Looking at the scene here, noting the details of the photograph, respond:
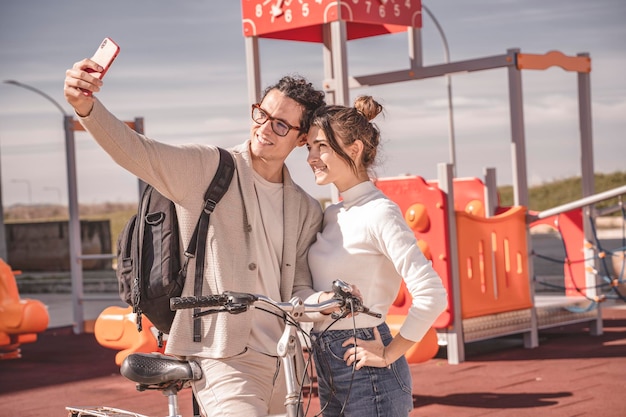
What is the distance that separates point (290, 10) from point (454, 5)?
3442 cm

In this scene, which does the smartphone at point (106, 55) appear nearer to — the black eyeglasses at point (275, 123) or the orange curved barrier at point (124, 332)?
the black eyeglasses at point (275, 123)

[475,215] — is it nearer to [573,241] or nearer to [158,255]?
[573,241]

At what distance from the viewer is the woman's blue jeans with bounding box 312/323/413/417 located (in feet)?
11.5

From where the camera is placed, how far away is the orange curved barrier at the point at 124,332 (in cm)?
802

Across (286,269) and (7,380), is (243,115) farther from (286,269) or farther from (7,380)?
(286,269)

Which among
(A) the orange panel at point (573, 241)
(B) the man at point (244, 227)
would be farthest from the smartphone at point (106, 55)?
(A) the orange panel at point (573, 241)

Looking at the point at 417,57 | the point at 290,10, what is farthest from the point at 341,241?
the point at 417,57

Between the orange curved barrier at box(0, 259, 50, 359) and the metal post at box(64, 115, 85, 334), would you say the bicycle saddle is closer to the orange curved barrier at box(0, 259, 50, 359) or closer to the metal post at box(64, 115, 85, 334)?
the orange curved barrier at box(0, 259, 50, 359)

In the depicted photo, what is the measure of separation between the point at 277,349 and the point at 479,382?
533 centimetres

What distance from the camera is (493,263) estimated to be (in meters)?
9.48

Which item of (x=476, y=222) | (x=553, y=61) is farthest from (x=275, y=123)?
(x=553, y=61)

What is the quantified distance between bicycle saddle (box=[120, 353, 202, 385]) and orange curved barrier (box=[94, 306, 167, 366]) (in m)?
4.55

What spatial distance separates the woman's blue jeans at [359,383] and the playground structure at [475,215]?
5.34 m

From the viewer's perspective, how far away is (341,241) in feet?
12.2
